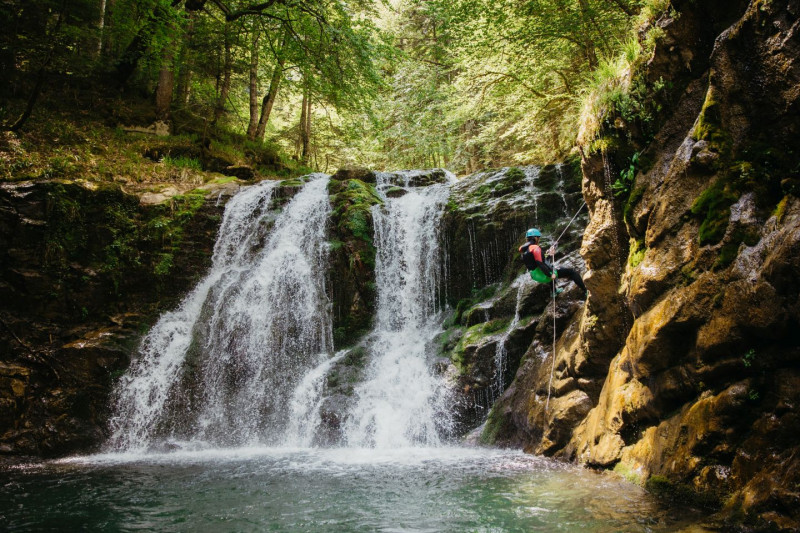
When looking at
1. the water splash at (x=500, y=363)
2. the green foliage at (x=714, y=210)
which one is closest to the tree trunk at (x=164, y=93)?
the water splash at (x=500, y=363)

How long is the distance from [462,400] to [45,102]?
50.0ft

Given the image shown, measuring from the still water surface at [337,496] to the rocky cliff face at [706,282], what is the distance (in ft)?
2.00

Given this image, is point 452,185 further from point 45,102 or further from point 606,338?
point 45,102

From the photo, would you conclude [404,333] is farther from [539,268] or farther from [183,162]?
[183,162]

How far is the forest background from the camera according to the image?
11.1 meters

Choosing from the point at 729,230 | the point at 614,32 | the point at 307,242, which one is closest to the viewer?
the point at 729,230

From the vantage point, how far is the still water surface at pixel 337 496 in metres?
4.42

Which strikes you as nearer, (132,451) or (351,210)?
(132,451)

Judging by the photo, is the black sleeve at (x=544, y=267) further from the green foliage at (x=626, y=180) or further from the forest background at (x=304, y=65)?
the forest background at (x=304, y=65)

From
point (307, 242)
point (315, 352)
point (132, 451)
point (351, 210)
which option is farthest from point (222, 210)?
point (132, 451)

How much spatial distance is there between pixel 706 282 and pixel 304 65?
11.3 meters

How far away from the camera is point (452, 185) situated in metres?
14.2

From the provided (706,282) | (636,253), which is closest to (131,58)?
(636,253)

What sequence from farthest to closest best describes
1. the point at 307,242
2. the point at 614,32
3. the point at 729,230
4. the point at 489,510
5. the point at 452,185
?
the point at 452,185 → the point at 307,242 → the point at 614,32 → the point at 489,510 → the point at 729,230
